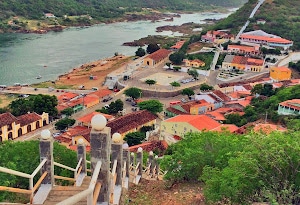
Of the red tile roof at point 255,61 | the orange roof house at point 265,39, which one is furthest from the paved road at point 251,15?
the red tile roof at point 255,61

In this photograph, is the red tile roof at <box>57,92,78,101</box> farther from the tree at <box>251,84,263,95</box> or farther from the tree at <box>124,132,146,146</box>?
the tree at <box>251,84,263,95</box>

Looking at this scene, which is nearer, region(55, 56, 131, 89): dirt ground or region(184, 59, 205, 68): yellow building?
region(55, 56, 131, 89): dirt ground

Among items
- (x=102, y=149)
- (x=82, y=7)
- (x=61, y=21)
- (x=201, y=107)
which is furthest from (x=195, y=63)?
(x=82, y=7)

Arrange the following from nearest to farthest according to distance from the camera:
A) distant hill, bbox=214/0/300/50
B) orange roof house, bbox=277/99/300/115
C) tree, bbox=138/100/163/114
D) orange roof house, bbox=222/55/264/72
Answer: orange roof house, bbox=277/99/300/115, tree, bbox=138/100/163/114, orange roof house, bbox=222/55/264/72, distant hill, bbox=214/0/300/50

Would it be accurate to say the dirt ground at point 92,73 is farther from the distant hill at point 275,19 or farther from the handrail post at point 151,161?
the handrail post at point 151,161

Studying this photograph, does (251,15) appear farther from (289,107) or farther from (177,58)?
(289,107)

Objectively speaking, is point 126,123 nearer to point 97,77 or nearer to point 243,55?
point 97,77

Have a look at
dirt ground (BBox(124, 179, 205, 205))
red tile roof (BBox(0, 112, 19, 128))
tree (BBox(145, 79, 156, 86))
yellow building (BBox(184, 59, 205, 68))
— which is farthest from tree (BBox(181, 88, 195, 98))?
dirt ground (BBox(124, 179, 205, 205))

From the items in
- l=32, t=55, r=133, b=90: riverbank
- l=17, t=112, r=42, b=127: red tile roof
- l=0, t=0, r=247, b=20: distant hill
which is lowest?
l=32, t=55, r=133, b=90: riverbank
